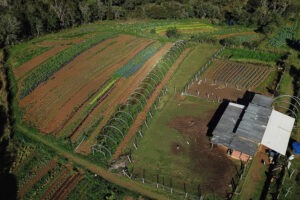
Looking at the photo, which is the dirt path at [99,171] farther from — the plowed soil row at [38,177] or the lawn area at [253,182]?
the lawn area at [253,182]

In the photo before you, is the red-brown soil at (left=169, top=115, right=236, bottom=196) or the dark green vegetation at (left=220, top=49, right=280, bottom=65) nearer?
the red-brown soil at (left=169, top=115, right=236, bottom=196)

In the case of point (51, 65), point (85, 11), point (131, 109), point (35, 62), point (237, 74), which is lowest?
point (131, 109)

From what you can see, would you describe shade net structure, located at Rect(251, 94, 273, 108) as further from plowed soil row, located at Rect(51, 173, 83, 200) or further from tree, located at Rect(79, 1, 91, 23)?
tree, located at Rect(79, 1, 91, 23)

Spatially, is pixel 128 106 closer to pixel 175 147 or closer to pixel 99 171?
pixel 175 147

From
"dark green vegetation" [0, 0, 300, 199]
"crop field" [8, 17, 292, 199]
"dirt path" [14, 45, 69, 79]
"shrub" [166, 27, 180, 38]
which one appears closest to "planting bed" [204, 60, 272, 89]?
"crop field" [8, 17, 292, 199]

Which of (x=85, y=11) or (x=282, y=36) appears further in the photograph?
(x=85, y=11)

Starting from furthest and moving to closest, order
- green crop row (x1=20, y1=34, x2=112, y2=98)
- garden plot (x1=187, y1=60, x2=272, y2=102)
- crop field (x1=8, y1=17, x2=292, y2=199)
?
green crop row (x1=20, y1=34, x2=112, y2=98) → garden plot (x1=187, y1=60, x2=272, y2=102) → crop field (x1=8, y1=17, x2=292, y2=199)

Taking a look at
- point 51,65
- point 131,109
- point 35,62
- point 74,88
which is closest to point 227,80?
point 131,109
